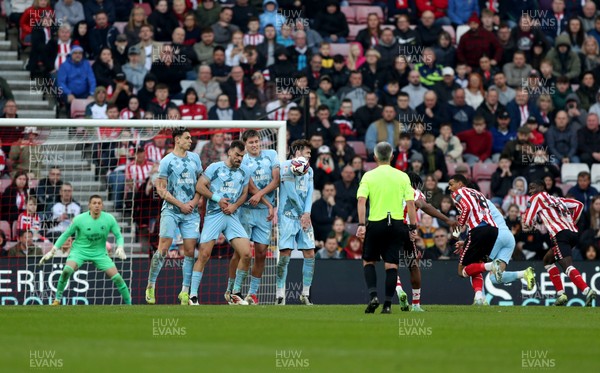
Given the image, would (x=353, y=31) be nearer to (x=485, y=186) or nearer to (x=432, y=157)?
(x=432, y=157)

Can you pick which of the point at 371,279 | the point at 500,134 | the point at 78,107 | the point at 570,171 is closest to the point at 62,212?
the point at 78,107

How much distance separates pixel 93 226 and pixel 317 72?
27.5ft

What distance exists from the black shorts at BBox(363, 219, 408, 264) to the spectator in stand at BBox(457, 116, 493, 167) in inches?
442

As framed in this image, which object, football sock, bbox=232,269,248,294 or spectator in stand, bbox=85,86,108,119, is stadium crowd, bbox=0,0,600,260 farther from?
football sock, bbox=232,269,248,294

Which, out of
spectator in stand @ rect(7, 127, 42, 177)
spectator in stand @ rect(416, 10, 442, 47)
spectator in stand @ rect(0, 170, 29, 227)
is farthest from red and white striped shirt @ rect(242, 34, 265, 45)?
spectator in stand @ rect(0, 170, 29, 227)

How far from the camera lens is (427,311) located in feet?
53.5

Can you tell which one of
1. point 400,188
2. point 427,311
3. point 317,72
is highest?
point 317,72

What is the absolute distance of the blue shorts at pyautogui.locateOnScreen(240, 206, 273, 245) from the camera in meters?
18.5

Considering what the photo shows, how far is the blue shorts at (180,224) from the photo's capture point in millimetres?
18219

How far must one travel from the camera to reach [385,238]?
14781 millimetres

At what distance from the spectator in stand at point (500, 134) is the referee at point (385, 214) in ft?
38.1

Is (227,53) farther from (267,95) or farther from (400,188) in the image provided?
(400,188)

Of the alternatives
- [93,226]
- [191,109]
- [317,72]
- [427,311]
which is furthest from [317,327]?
[317,72]

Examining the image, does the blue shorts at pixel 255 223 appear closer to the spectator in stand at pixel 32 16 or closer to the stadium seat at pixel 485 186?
the stadium seat at pixel 485 186
